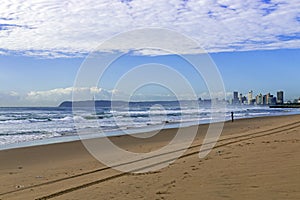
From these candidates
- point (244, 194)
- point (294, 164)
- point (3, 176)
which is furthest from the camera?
point (3, 176)

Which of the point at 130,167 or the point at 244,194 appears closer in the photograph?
the point at 244,194

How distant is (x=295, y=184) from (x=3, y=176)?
7749 mm

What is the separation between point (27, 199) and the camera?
24.9 ft

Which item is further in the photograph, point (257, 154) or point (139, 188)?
point (257, 154)

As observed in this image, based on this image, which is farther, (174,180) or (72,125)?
(72,125)

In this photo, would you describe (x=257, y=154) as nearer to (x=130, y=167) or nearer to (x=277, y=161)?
(x=277, y=161)

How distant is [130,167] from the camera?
36.4 feet

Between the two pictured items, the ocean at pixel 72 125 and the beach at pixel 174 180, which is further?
the ocean at pixel 72 125

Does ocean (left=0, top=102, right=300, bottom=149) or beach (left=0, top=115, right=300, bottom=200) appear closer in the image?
beach (left=0, top=115, right=300, bottom=200)

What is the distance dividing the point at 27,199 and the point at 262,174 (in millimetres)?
4842

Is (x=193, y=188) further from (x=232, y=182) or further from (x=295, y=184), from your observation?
(x=295, y=184)

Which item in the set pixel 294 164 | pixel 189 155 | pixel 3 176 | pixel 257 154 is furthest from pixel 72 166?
pixel 294 164

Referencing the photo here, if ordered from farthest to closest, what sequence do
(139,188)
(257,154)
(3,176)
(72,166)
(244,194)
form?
(72,166), (257,154), (3,176), (139,188), (244,194)

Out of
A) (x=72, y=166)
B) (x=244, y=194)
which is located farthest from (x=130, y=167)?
(x=244, y=194)
